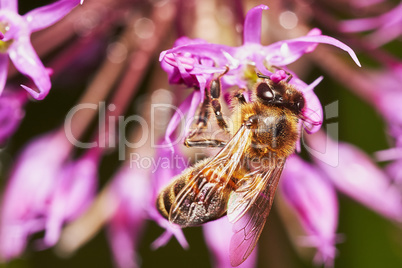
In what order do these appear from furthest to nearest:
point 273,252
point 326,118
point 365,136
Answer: point 365,136 < point 273,252 < point 326,118

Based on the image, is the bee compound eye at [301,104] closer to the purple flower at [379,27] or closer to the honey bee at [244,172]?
the honey bee at [244,172]

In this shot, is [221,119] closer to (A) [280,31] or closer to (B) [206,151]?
(B) [206,151]

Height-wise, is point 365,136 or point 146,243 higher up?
point 365,136

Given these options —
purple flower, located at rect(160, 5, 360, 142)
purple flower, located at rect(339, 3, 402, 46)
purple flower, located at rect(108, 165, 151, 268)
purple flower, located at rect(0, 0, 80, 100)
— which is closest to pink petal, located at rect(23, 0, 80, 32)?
purple flower, located at rect(0, 0, 80, 100)

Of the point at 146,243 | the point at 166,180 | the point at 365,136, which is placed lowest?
the point at 146,243

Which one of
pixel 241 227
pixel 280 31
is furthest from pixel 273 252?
pixel 241 227

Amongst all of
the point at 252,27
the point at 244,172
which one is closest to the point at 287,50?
the point at 252,27

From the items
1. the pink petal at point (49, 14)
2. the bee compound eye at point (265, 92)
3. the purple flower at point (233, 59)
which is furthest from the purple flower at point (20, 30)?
the bee compound eye at point (265, 92)
